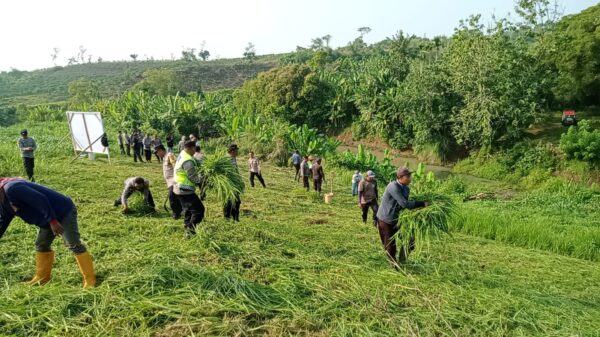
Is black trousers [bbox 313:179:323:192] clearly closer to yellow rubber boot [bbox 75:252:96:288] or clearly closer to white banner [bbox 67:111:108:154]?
white banner [bbox 67:111:108:154]

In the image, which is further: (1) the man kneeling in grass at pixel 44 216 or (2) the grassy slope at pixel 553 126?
(2) the grassy slope at pixel 553 126

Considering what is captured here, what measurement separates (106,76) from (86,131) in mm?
68143

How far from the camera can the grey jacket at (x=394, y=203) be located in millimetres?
5492

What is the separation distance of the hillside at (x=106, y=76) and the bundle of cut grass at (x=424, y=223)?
5825 cm

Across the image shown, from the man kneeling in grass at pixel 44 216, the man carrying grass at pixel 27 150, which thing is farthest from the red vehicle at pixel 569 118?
the man kneeling in grass at pixel 44 216

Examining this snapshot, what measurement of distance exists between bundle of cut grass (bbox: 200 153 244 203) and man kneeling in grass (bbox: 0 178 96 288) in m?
2.62

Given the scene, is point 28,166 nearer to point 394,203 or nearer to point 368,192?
point 368,192

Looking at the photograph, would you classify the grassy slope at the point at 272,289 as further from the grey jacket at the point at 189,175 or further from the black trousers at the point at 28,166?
the black trousers at the point at 28,166

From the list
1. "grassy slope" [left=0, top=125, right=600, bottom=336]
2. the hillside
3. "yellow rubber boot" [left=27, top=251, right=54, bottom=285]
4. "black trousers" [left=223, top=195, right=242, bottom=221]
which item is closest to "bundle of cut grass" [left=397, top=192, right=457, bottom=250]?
"grassy slope" [left=0, top=125, right=600, bottom=336]

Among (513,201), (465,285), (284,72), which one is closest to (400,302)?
(465,285)

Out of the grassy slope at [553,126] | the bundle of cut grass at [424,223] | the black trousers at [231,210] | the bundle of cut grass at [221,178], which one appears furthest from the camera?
the grassy slope at [553,126]

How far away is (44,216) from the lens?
4.37 metres

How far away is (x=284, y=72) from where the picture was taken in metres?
32.1

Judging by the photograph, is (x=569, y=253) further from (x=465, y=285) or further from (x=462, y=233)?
(x=465, y=285)
